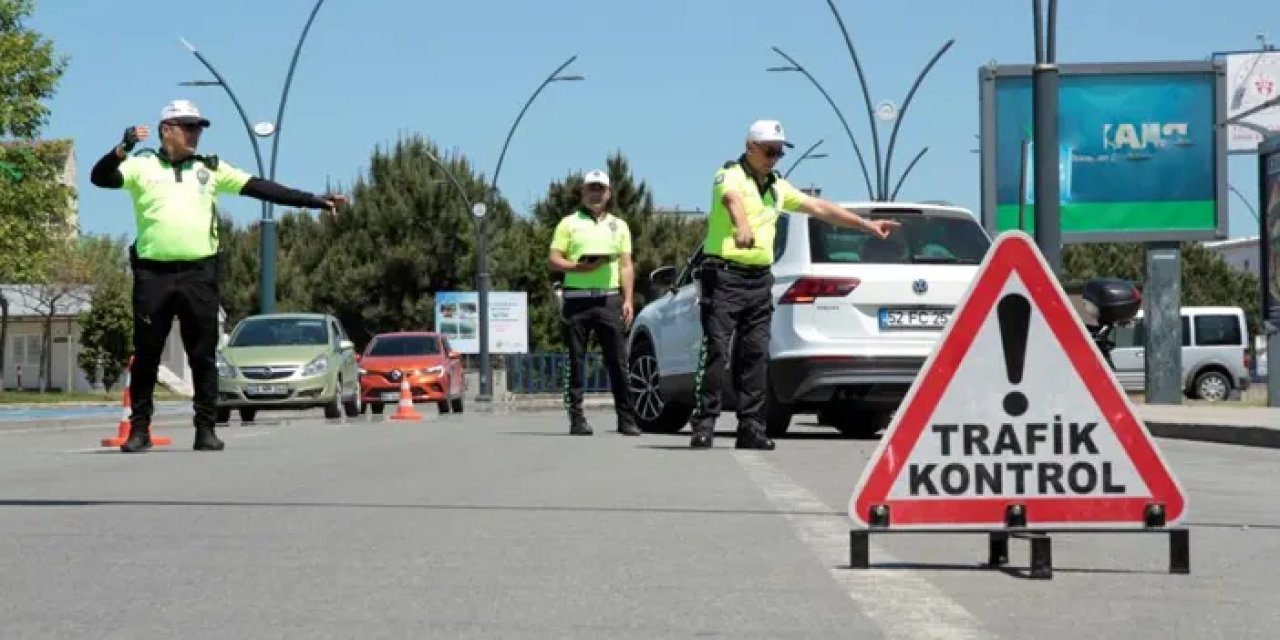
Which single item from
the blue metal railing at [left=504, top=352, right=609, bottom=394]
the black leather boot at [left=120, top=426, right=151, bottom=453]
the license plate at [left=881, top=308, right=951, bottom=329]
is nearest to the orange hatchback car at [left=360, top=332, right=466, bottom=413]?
the license plate at [left=881, top=308, right=951, bottom=329]

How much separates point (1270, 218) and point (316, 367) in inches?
461

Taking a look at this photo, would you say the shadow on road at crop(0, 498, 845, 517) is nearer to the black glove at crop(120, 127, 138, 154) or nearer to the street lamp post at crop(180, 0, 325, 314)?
the black glove at crop(120, 127, 138, 154)

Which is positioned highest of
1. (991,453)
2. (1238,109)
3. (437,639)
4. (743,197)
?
(1238,109)

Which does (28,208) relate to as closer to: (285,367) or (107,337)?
(107,337)

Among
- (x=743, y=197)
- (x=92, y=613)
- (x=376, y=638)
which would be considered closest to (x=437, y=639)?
(x=376, y=638)

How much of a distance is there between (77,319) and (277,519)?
239 ft

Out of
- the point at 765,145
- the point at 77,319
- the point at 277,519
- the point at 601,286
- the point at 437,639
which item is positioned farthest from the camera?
the point at 77,319

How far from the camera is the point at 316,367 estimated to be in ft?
88.3

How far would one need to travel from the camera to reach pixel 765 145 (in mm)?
12695

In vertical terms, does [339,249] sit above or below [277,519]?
above

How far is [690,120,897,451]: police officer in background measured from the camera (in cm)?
1272

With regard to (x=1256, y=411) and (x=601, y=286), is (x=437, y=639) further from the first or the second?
(x=1256, y=411)

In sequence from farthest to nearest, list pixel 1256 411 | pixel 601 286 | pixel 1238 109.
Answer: pixel 1238 109
pixel 1256 411
pixel 601 286

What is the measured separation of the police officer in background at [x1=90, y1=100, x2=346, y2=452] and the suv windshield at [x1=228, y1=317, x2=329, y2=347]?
14527 mm
